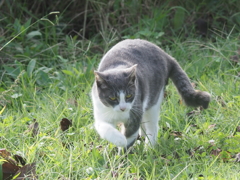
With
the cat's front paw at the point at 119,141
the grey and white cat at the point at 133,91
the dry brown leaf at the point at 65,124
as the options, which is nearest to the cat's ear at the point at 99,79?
the grey and white cat at the point at 133,91

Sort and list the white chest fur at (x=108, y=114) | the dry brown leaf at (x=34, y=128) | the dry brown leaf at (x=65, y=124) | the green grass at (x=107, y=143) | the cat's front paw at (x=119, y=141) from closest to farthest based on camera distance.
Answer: the green grass at (x=107, y=143) → the cat's front paw at (x=119, y=141) → the white chest fur at (x=108, y=114) → the dry brown leaf at (x=34, y=128) → the dry brown leaf at (x=65, y=124)

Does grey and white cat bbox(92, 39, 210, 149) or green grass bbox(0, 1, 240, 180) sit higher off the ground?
grey and white cat bbox(92, 39, 210, 149)

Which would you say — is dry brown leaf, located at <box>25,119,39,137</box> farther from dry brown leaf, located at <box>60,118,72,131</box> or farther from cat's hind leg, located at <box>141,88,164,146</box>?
cat's hind leg, located at <box>141,88,164,146</box>

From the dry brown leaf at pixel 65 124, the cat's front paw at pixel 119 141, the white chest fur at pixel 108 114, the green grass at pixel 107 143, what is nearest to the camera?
the green grass at pixel 107 143

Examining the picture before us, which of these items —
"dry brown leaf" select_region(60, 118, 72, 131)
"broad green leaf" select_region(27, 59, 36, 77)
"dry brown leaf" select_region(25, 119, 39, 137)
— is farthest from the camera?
"broad green leaf" select_region(27, 59, 36, 77)

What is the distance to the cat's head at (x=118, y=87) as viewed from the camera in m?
3.74

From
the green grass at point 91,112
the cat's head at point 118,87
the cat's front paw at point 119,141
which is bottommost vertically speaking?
the green grass at point 91,112

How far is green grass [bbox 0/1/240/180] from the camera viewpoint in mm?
3508

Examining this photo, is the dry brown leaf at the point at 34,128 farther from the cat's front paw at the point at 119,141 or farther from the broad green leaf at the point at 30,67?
the broad green leaf at the point at 30,67

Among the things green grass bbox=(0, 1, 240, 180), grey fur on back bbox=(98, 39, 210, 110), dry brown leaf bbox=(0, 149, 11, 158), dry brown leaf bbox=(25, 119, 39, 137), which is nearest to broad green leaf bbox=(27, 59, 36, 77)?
green grass bbox=(0, 1, 240, 180)

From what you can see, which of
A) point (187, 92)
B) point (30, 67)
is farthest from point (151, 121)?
point (30, 67)

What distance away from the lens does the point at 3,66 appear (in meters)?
5.27

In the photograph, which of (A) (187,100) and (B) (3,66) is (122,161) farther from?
(B) (3,66)

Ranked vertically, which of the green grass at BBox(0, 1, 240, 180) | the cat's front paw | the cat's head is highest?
the cat's head
